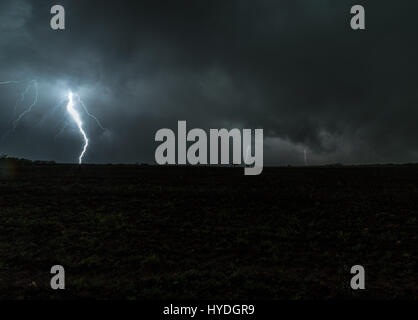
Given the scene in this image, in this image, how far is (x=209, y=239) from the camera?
48.3 ft

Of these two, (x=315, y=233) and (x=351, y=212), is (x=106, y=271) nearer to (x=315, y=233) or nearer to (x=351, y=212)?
(x=315, y=233)

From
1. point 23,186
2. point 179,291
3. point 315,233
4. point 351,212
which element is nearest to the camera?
point 179,291

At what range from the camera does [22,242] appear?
1434cm

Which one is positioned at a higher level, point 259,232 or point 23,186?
point 23,186

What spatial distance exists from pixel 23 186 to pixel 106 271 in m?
18.5

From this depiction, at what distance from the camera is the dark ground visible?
406 inches

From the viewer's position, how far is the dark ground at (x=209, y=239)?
10.3m

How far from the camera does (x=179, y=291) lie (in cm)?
995

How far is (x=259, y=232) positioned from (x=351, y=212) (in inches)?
273

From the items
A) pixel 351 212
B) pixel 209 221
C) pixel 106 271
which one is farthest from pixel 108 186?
pixel 351 212
